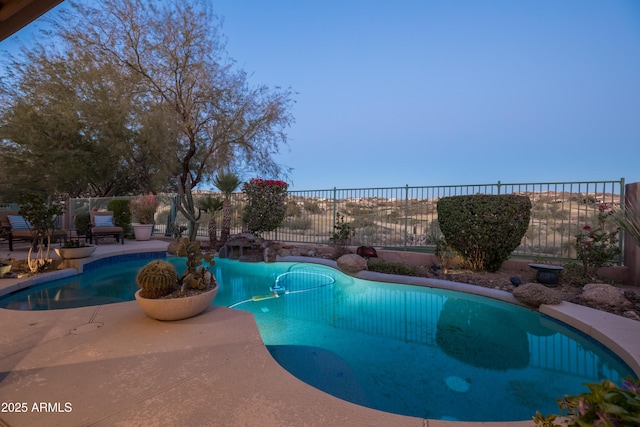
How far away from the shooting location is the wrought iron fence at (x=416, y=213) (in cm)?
651

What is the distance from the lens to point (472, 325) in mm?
4453

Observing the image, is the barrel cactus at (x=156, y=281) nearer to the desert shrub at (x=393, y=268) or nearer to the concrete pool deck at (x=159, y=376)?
the concrete pool deck at (x=159, y=376)

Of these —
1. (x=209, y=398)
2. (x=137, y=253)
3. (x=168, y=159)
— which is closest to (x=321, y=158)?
(x=168, y=159)

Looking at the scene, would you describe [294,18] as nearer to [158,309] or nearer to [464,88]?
[464,88]

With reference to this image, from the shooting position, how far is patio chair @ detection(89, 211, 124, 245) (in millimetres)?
10000

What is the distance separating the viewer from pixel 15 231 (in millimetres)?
8742

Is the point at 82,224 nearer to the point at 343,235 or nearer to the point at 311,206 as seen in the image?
the point at 311,206

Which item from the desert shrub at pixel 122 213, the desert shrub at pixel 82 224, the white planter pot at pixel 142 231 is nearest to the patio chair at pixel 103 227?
the desert shrub at pixel 82 224

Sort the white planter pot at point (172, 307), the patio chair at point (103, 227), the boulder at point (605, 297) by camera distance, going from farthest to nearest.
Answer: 1. the patio chair at point (103, 227)
2. the boulder at point (605, 297)
3. the white planter pot at point (172, 307)

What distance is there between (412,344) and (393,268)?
298 cm

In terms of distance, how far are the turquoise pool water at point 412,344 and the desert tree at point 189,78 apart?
5470mm

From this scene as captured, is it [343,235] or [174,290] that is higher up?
[343,235]

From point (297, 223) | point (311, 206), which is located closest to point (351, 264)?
point (311, 206)

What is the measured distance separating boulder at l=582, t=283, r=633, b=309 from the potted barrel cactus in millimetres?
5516
